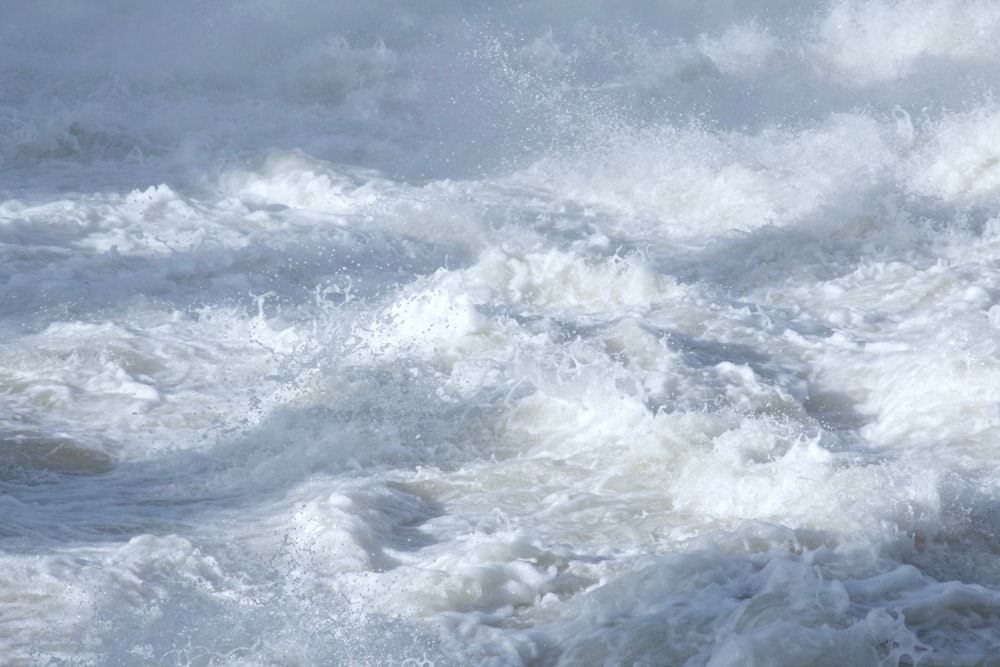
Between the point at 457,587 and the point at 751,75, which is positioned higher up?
the point at 751,75

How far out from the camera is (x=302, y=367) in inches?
244

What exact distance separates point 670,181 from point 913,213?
2370 mm

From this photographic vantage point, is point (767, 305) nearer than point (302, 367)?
No

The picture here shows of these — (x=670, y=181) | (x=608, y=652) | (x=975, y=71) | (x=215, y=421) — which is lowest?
(x=608, y=652)

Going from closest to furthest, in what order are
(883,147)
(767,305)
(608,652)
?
(608,652)
(767,305)
(883,147)

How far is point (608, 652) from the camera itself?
11.0ft

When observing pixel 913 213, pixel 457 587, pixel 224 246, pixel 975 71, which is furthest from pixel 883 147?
pixel 457 587

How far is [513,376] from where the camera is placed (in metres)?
5.89

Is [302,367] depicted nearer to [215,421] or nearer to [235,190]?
[215,421]

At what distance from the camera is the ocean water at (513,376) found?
11.8 ft

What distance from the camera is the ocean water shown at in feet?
11.8

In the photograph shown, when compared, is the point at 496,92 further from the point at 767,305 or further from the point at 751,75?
the point at 767,305

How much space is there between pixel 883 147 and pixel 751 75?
464cm

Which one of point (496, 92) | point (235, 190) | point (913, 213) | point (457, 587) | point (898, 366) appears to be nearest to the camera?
point (457, 587)
